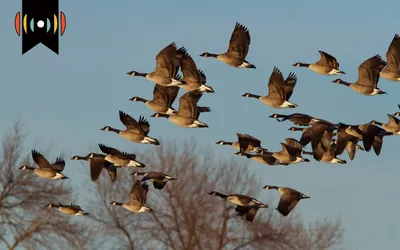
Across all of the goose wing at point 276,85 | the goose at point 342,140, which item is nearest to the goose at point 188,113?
the goose wing at point 276,85

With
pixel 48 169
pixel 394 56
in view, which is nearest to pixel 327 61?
pixel 394 56

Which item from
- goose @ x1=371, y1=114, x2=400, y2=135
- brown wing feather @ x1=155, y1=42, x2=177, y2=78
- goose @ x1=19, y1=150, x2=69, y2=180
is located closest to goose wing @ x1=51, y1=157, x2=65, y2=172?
goose @ x1=19, y1=150, x2=69, y2=180

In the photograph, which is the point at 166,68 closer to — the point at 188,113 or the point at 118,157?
the point at 188,113

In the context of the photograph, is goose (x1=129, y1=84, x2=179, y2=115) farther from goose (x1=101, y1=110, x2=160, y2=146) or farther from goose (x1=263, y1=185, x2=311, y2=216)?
goose (x1=263, y1=185, x2=311, y2=216)

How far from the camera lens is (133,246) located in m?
53.7

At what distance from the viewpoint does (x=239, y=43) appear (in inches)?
1080

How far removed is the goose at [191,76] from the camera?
26.9m

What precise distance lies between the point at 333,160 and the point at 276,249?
1027 inches

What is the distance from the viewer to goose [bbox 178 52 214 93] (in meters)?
26.9

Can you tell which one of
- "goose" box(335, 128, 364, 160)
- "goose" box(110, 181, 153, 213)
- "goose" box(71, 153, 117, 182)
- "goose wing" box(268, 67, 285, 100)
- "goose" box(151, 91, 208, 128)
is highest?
"goose wing" box(268, 67, 285, 100)

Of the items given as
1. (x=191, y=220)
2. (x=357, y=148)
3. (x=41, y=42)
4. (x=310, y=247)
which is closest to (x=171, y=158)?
(x=191, y=220)

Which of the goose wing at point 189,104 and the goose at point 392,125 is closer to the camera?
the goose wing at point 189,104

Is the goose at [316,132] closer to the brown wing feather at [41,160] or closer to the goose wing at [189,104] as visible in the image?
the goose wing at [189,104]

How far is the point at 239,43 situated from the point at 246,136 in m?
2.50
